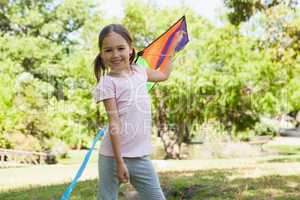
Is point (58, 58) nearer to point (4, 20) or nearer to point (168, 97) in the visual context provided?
point (4, 20)

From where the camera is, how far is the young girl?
7.68 feet

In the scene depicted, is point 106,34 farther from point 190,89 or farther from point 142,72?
point 190,89

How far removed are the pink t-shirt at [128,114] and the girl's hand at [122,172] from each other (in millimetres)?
67

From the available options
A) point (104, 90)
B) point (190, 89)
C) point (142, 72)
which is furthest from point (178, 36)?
point (190, 89)

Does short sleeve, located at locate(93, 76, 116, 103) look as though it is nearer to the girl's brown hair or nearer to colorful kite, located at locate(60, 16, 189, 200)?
the girl's brown hair

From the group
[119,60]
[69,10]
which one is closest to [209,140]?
[69,10]

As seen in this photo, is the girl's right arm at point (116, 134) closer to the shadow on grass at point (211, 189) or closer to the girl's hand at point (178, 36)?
the girl's hand at point (178, 36)

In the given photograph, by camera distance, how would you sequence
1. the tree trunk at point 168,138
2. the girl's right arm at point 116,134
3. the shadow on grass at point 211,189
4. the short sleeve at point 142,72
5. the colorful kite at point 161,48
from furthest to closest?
the tree trunk at point 168,138, the shadow on grass at point 211,189, the colorful kite at point 161,48, the short sleeve at point 142,72, the girl's right arm at point 116,134

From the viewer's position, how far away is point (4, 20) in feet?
85.2

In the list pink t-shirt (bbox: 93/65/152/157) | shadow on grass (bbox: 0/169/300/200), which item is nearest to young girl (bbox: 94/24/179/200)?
pink t-shirt (bbox: 93/65/152/157)

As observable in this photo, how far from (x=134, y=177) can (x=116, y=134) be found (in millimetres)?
285

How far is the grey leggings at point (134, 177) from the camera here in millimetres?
2383

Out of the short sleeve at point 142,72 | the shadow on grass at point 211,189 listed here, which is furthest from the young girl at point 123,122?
the shadow on grass at point 211,189

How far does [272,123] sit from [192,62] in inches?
312
